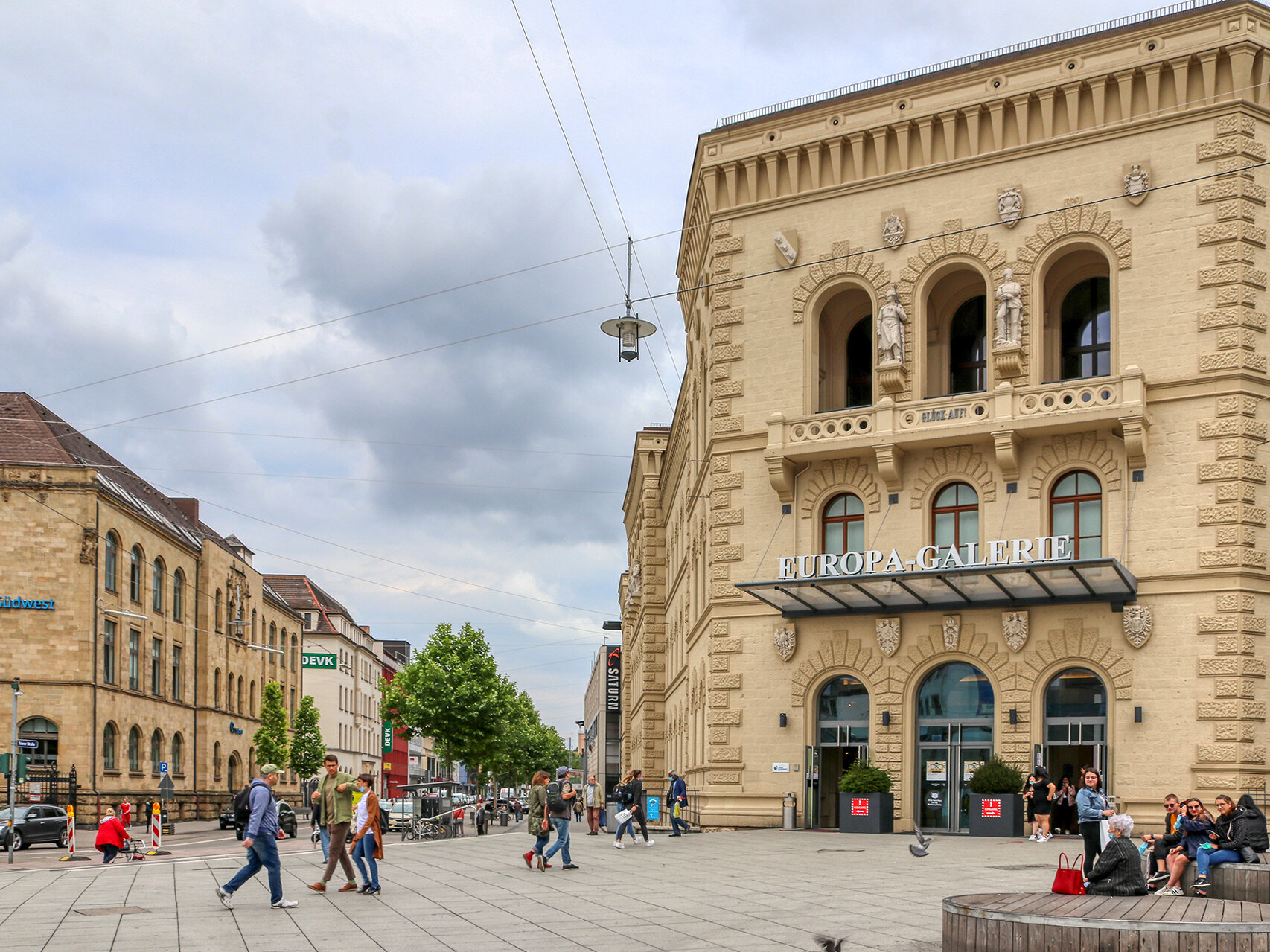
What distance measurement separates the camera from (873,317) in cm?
3475

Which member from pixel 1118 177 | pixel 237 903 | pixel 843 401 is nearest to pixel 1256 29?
pixel 1118 177

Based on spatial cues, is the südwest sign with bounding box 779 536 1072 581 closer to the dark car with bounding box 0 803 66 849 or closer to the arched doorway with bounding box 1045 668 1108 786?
the arched doorway with bounding box 1045 668 1108 786

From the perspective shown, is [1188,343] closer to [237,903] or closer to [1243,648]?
[1243,648]

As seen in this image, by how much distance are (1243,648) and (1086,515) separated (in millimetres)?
4538

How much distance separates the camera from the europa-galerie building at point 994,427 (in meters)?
29.8

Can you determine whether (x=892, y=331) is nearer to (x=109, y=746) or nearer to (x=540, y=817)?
(x=540, y=817)

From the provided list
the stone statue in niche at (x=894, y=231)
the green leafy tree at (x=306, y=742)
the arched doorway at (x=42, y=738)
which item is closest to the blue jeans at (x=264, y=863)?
the stone statue in niche at (x=894, y=231)

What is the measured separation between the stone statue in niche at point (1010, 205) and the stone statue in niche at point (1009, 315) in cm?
161

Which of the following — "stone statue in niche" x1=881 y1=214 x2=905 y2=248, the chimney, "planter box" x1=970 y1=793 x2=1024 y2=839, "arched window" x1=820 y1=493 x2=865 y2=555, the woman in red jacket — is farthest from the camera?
the chimney

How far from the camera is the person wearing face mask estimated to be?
1858 cm

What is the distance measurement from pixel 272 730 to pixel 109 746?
86.3 ft

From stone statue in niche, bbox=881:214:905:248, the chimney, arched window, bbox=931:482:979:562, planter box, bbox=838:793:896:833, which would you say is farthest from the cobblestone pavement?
the chimney

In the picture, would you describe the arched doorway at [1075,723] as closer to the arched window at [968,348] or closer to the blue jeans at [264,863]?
the arched window at [968,348]

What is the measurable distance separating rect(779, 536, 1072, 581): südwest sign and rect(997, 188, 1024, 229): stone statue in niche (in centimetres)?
769
